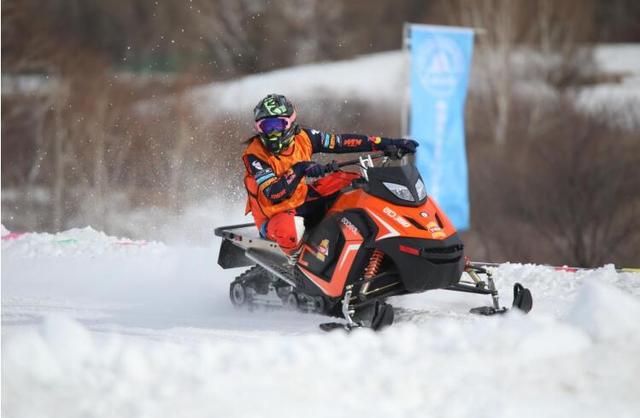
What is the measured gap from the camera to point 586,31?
33.5 meters

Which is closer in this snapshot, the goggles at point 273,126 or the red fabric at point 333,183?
the goggles at point 273,126

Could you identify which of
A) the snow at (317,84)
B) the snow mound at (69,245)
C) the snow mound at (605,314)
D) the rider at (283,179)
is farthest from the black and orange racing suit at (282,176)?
the snow at (317,84)

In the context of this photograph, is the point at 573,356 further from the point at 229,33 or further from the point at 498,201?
the point at 229,33

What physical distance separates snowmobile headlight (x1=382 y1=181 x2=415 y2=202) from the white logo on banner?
8193 mm

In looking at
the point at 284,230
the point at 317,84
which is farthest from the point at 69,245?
the point at 317,84

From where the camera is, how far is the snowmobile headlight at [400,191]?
233 inches

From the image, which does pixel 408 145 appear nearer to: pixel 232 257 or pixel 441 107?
pixel 232 257

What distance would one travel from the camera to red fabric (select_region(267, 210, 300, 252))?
20.7 feet

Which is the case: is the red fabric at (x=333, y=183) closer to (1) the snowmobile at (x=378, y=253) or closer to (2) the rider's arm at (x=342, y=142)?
(1) the snowmobile at (x=378, y=253)

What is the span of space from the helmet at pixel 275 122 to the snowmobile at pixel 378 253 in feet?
1.75

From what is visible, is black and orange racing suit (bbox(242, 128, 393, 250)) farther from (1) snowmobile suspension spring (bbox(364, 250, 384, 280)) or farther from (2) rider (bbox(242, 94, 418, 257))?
(1) snowmobile suspension spring (bbox(364, 250, 384, 280))

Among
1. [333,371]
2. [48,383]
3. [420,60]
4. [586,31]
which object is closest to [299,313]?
[333,371]

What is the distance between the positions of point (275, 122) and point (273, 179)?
1.33 ft

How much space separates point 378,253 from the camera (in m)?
5.97
